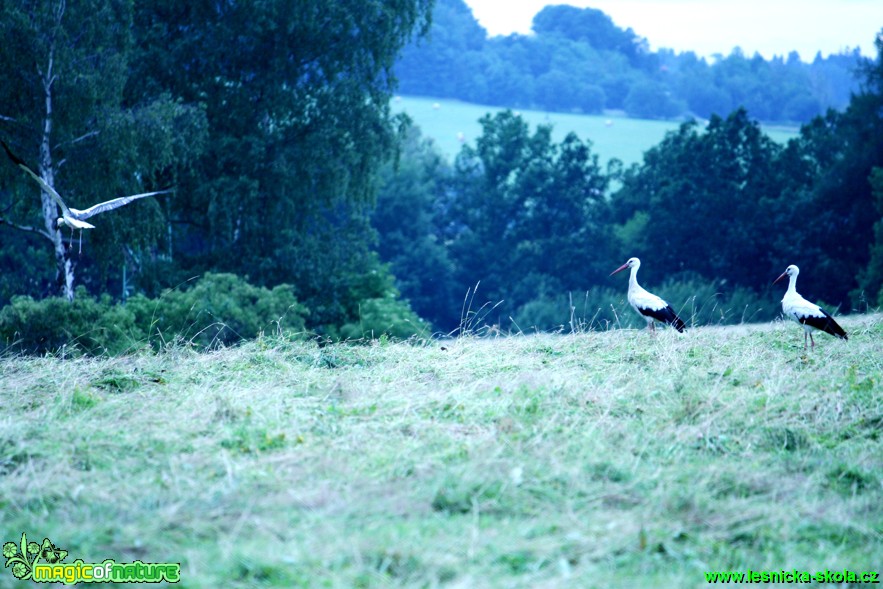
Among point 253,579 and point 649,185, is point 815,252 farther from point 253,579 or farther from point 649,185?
point 253,579

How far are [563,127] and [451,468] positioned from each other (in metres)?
80.1

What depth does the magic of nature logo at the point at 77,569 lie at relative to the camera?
181 inches

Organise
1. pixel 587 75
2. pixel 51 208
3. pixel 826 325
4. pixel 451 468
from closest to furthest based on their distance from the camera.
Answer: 1. pixel 451 468
2. pixel 826 325
3. pixel 51 208
4. pixel 587 75

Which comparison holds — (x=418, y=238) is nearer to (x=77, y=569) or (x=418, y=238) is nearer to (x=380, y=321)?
(x=380, y=321)

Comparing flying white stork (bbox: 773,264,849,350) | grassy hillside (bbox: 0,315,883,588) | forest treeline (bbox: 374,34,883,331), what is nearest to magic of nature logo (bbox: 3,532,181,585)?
grassy hillside (bbox: 0,315,883,588)

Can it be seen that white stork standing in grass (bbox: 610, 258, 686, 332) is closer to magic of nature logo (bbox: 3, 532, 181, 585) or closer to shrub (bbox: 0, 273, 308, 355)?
shrub (bbox: 0, 273, 308, 355)

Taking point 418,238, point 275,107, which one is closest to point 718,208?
point 418,238

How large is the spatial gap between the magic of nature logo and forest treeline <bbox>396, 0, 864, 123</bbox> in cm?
7608

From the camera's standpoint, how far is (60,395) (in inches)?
297

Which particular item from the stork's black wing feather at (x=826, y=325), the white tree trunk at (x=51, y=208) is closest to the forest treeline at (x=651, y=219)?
the white tree trunk at (x=51, y=208)

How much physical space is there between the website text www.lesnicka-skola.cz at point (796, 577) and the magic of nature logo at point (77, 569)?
2664 mm

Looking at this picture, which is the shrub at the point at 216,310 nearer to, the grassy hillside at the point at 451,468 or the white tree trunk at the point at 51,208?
the white tree trunk at the point at 51,208

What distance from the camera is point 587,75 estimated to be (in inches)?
3593

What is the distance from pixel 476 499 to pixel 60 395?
A: 12.4ft
